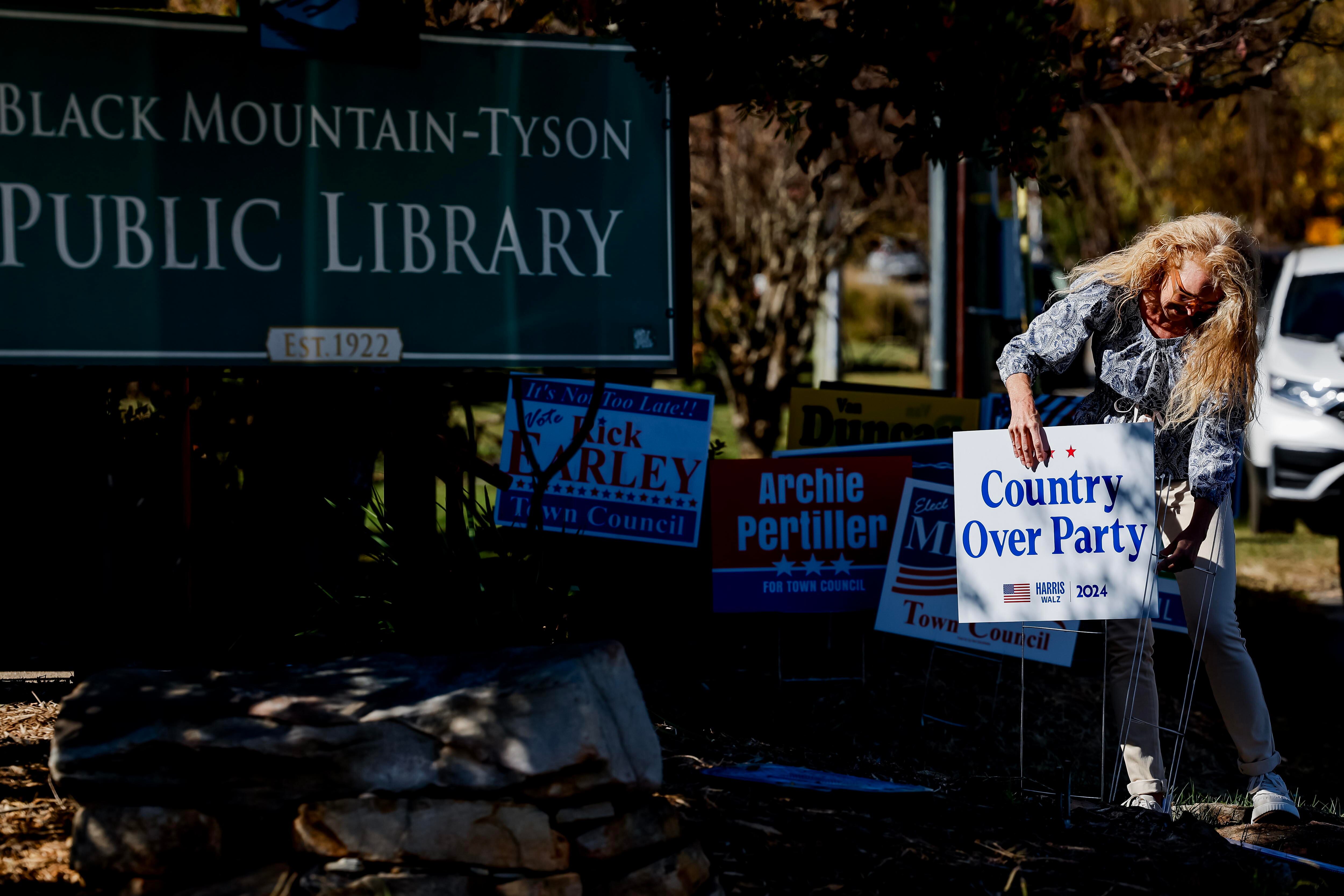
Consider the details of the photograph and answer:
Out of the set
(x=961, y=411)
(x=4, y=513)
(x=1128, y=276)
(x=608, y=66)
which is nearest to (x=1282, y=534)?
(x=961, y=411)

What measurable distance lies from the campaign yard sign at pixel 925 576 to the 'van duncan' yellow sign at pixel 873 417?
75 cm

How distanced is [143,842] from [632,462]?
9.16 ft

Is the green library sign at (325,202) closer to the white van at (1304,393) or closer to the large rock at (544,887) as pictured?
the large rock at (544,887)

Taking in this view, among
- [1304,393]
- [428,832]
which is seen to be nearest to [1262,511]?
[1304,393]

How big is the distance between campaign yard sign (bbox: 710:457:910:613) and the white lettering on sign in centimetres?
162

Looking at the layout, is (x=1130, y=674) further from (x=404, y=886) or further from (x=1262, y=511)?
(x=1262, y=511)

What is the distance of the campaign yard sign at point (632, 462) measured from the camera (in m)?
5.26

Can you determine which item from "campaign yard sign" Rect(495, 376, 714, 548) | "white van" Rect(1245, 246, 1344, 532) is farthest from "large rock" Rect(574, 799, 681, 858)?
"white van" Rect(1245, 246, 1344, 532)

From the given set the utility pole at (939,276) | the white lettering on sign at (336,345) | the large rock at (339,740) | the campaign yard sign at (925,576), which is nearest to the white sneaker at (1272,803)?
the campaign yard sign at (925,576)

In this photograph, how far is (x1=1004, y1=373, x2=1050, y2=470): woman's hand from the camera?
3771mm

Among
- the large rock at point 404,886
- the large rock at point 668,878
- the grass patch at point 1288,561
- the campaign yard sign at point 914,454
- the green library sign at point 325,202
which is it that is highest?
the green library sign at point 325,202

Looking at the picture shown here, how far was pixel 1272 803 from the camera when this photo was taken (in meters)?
3.94

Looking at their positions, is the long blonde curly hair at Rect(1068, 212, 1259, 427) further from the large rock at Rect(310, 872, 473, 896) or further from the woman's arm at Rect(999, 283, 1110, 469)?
the large rock at Rect(310, 872, 473, 896)

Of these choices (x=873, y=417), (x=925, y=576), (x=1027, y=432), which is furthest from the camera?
(x=873, y=417)
